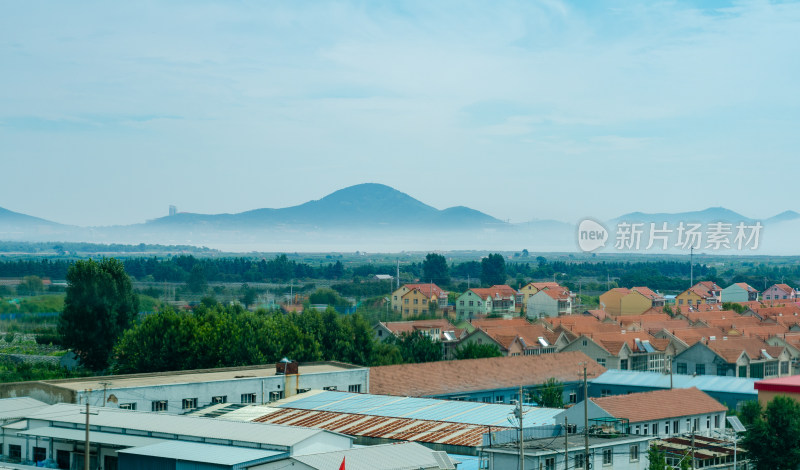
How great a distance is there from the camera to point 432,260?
144625 millimetres

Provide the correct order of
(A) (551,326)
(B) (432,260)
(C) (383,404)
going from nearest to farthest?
(C) (383,404) < (A) (551,326) < (B) (432,260)

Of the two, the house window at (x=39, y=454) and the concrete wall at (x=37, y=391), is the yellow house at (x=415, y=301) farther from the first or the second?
the house window at (x=39, y=454)

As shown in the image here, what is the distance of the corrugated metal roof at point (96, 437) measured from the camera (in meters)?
24.8

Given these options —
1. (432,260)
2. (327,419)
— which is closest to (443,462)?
(327,419)

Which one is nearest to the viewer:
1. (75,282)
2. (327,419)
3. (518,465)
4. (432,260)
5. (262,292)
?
(518,465)

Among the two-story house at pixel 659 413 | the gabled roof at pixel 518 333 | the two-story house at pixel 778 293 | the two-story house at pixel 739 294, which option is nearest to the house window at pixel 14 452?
the two-story house at pixel 659 413

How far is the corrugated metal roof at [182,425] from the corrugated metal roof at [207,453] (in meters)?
0.42

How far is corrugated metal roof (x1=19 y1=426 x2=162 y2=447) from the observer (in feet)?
81.5

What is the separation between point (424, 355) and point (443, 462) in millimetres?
33729

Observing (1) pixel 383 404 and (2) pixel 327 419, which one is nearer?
(2) pixel 327 419

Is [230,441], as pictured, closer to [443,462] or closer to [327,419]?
[443,462]

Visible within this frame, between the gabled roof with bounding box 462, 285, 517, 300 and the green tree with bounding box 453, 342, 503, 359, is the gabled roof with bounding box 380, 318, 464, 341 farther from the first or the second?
the gabled roof with bounding box 462, 285, 517, 300

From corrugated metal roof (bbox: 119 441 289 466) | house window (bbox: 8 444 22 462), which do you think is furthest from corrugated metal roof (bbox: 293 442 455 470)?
house window (bbox: 8 444 22 462)

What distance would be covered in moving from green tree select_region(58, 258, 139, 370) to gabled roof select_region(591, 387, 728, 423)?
3076cm
